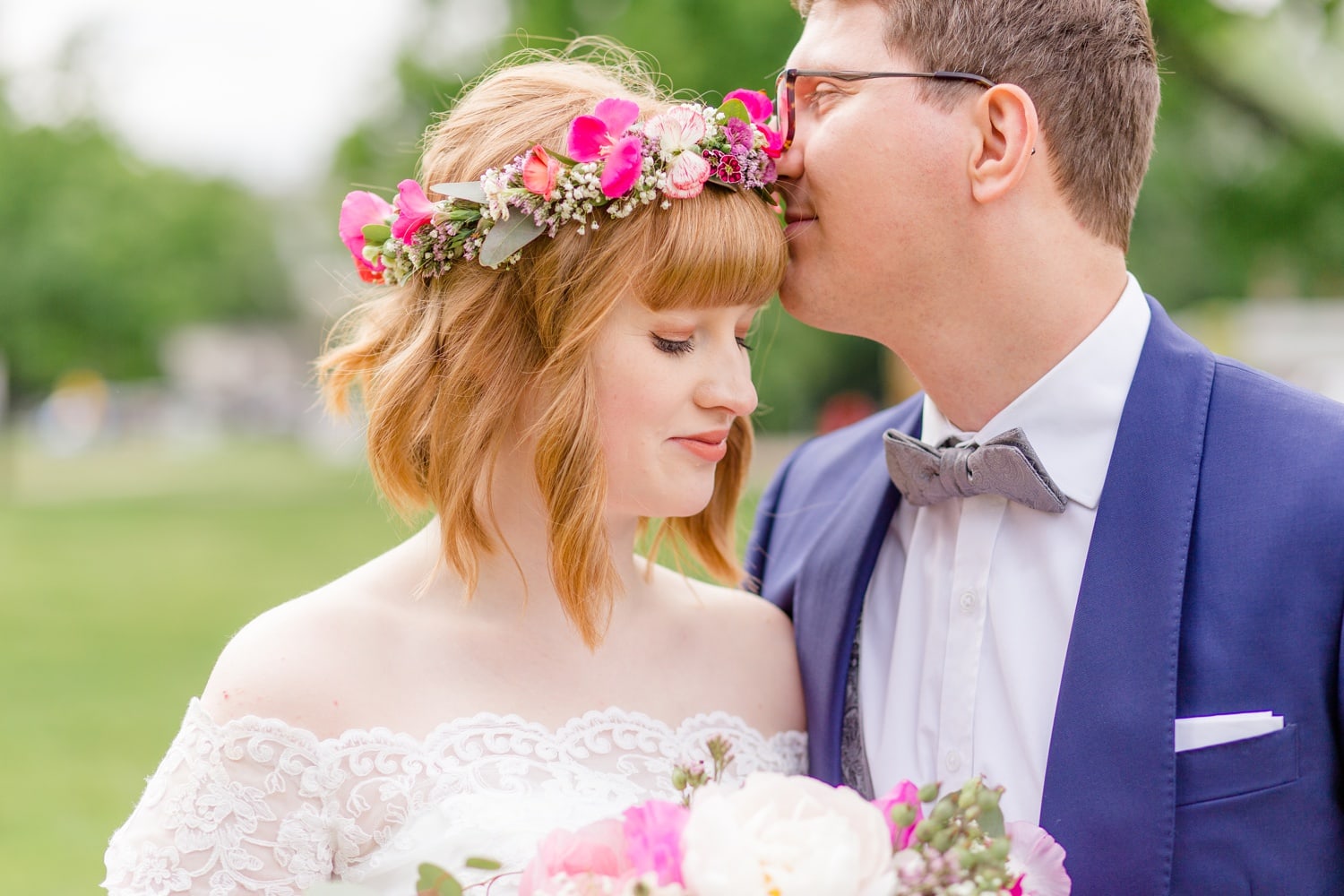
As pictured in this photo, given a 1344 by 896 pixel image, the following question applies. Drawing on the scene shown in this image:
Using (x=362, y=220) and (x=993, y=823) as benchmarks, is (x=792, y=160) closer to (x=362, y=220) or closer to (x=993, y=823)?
(x=362, y=220)

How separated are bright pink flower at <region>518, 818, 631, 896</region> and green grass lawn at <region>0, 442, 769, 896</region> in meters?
1.44

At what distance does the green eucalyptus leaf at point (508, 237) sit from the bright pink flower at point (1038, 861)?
1485 mm

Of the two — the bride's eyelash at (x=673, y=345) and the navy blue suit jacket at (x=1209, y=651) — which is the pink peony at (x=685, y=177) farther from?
the navy blue suit jacket at (x=1209, y=651)

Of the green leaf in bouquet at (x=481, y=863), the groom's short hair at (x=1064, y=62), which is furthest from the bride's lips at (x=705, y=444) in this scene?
the green leaf in bouquet at (x=481, y=863)

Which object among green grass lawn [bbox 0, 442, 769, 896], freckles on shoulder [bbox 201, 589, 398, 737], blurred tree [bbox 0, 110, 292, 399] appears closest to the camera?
freckles on shoulder [bbox 201, 589, 398, 737]

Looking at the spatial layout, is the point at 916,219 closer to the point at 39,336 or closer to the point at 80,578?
the point at 80,578

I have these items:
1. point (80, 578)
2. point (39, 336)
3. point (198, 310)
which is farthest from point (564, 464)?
point (198, 310)

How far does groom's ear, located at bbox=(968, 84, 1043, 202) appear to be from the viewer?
117 inches

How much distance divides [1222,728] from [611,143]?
168 centimetres

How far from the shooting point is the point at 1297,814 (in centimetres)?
251

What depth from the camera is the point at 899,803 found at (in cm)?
198

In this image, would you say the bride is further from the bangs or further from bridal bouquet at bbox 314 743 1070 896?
bridal bouquet at bbox 314 743 1070 896

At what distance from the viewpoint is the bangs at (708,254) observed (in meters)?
2.72

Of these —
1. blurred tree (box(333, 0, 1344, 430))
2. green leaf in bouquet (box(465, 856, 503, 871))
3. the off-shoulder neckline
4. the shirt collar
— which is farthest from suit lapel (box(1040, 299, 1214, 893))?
blurred tree (box(333, 0, 1344, 430))
